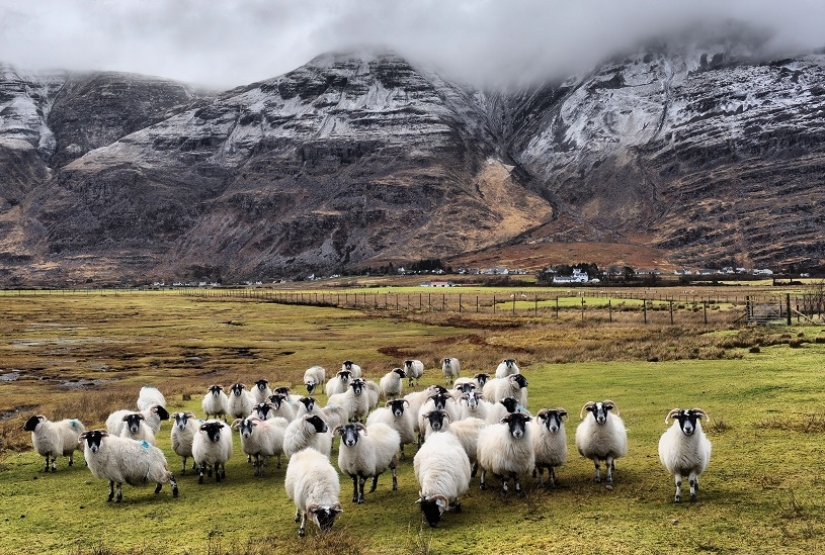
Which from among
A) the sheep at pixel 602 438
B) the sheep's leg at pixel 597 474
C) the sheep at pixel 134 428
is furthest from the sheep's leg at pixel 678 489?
the sheep at pixel 134 428

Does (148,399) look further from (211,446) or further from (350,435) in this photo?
(350,435)

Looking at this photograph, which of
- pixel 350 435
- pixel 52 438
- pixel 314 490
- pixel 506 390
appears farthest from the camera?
pixel 506 390

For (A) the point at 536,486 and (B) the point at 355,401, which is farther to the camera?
(B) the point at 355,401

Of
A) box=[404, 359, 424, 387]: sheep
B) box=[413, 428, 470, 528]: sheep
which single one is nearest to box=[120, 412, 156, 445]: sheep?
box=[413, 428, 470, 528]: sheep

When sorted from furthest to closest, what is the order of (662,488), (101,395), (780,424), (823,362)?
(101,395)
(823,362)
(780,424)
(662,488)

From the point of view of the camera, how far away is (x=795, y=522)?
10.2 metres

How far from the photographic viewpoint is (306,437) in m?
15.4

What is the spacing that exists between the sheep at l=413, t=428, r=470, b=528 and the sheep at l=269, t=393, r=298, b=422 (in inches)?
307

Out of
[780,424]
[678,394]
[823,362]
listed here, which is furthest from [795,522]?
[823,362]

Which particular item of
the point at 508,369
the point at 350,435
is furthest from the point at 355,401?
the point at 508,369

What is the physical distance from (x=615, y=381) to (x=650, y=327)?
23.5m

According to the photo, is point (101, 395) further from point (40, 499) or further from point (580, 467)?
point (580, 467)

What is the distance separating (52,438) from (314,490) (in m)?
10.0

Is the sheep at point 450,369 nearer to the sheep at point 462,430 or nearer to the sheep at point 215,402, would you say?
the sheep at point 215,402
